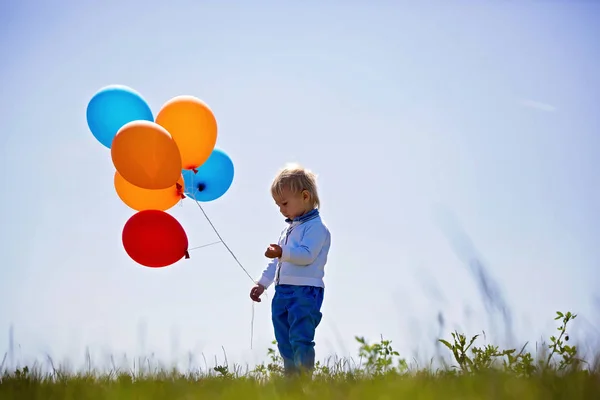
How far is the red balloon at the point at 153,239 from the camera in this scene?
4438 mm

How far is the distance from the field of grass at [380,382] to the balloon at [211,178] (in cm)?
203

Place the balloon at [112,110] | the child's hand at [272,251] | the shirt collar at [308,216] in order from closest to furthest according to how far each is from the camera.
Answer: the child's hand at [272,251], the shirt collar at [308,216], the balloon at [112,110]

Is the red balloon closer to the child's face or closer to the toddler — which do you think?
the toddler

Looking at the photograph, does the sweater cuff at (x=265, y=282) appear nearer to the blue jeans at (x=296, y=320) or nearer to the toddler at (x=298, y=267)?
the toddler at (x=298, y=267)

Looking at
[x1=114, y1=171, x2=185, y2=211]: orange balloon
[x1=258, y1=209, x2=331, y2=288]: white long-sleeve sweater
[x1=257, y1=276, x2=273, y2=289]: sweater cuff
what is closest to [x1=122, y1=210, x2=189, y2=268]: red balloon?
[x1=114, y1=171, x2=185, y2=211]: orange balloon

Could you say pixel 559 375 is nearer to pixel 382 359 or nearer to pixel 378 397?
pixel 378 397

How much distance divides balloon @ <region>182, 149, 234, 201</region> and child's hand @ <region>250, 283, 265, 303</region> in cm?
87

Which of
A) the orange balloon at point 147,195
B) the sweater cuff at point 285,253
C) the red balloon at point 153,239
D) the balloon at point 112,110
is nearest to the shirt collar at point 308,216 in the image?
the sweater cuff at point 285,253

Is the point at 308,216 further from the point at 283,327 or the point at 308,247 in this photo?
the point at 283,327

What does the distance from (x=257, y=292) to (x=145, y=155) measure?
1187 millimetres

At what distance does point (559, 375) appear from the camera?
2086 mm

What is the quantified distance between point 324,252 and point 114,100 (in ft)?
5.79

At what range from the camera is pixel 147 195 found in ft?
15.3

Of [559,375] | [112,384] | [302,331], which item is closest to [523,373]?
[559,375]
